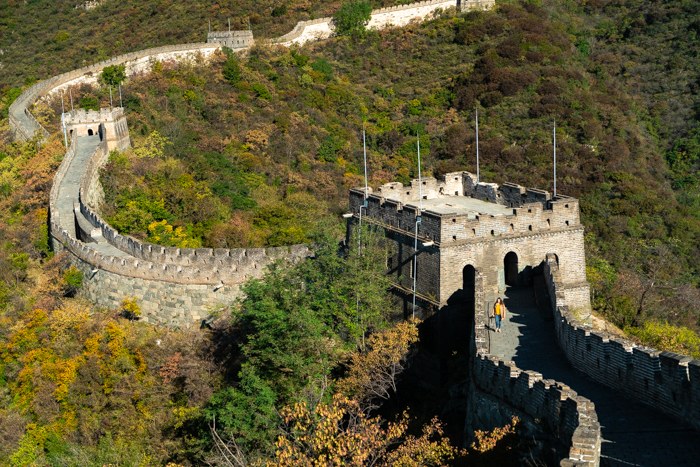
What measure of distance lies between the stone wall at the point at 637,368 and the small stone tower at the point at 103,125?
31028 mm

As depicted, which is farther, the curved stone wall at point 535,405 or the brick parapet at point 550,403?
the curved stone wall at point 535,405

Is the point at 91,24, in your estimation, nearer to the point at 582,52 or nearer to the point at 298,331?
the point at 582,52

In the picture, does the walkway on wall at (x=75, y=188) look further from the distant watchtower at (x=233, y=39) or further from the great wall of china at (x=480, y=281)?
the distant watchtower at (x=233, y=39)

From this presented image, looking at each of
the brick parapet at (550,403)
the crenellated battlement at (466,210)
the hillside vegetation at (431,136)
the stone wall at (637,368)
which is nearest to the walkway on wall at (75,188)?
the hillside vegetation at (431,136)

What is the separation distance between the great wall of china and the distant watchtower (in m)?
19.3

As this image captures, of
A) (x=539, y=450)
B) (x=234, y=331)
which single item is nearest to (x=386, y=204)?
(x=234, y=331)

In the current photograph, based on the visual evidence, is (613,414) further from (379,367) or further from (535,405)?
(379,367)

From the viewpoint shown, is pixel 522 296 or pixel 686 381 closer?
pixel 686 381

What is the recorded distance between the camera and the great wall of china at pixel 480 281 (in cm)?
1166

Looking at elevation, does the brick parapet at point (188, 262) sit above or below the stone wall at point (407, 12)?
below

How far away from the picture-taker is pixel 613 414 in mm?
12430

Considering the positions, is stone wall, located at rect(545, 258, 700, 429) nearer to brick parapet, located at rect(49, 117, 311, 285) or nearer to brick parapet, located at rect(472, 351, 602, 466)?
brick parapet, located at rect(472, 351, 602, 466)

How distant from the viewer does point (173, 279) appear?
2736cm

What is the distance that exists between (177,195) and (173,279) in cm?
897
